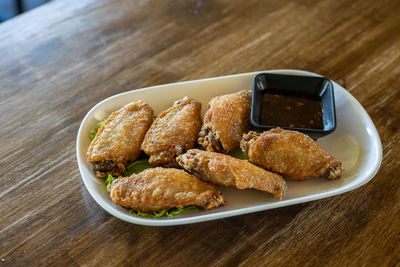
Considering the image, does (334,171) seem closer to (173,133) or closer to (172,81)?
(173,133)

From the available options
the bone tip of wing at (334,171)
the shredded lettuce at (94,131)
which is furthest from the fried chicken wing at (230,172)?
the shredded lettuce at (94,131)

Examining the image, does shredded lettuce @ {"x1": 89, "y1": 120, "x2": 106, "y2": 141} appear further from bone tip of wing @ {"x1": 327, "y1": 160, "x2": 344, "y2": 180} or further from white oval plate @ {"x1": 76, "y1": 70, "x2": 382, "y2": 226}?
bone tip of wing @ {"x1": 327, "y1": 160, "x2": 344, "y2": 180}

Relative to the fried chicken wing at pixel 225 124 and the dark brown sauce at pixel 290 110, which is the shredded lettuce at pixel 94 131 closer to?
the fried chicken wing at pixel 225 124

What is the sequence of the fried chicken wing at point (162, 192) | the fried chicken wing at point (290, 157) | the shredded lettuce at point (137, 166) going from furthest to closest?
the shredded lettuce at point (137, 166)
the fried chicken wing at point (290, 157)
the fried chicken wing at point (162, 192)

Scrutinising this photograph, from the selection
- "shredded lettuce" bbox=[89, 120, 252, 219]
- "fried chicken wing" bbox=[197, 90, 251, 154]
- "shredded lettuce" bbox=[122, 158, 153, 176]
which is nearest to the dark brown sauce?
"fried chicken wing" bbox=[197, 90, 251, 154]

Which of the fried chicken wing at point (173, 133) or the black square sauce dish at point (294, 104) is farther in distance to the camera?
the black square sauce dish at point (294, 104)

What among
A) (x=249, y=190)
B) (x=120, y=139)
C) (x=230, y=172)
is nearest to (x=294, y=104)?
(x=249, y=190)

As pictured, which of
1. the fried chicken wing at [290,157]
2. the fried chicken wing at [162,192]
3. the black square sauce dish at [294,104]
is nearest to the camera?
the fried chicken wing at [162,192]

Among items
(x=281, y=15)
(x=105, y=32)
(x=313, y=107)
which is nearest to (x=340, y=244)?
(x=313, y=107)
